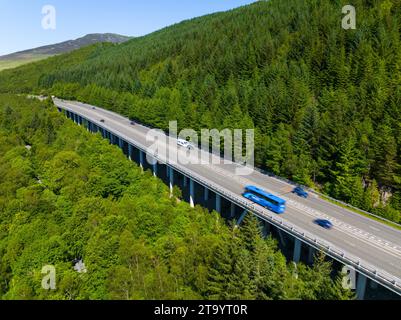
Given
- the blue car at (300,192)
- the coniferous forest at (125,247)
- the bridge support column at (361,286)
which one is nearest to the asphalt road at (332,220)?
the blue car at (300,192)

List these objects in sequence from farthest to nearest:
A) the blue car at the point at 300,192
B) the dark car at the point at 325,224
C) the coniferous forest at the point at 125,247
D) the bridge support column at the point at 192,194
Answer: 1. the bridge support column at the point at 192,194
2. the blue car at the point at 300,192
3. the dark car at the point at 325,224
4. the coniferous forest at the point at 125,247

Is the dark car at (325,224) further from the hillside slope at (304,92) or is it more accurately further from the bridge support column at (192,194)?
the bridge support column at (192,194)

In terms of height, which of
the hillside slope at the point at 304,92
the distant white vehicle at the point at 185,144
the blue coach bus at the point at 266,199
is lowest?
the blue coach bus at the point at 266,199

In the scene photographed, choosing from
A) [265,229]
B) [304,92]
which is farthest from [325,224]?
[304,92]

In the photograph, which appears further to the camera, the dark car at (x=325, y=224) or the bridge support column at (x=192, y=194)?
the bridge support column at (x=192, y=194)

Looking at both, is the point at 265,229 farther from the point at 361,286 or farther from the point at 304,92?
the point at 304,92
